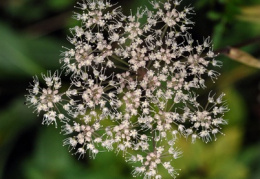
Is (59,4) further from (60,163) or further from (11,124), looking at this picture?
(60,163)

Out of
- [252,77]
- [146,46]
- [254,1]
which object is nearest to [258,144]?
[252,77]

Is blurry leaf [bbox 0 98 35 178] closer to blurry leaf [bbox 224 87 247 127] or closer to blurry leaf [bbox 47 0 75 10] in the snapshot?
blurry leaf [bbox 47 0 75 10]

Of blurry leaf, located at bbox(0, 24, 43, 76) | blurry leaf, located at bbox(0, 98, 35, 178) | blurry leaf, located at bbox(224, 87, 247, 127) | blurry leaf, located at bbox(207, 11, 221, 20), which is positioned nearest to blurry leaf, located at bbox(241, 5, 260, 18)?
blurry leaf, located at bbox(207, 11, 221, 20)

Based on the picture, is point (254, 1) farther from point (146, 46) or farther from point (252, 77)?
point (146, 46)

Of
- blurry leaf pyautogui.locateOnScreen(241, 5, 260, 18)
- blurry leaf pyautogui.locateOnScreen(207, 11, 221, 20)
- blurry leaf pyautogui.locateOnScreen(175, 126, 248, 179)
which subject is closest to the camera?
blurry leaf pyautogui.locateOnScreen(207, 11, 221, 20)

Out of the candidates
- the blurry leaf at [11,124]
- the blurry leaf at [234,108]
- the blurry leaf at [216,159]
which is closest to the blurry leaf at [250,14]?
the blurry leaf at [234,108]

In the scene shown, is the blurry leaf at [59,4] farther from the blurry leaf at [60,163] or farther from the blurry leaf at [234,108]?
the blurry leaf at [234,108]

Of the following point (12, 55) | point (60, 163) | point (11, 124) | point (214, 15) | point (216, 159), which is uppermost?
point (214, 15)

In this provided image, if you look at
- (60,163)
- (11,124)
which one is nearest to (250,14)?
(60,163)
